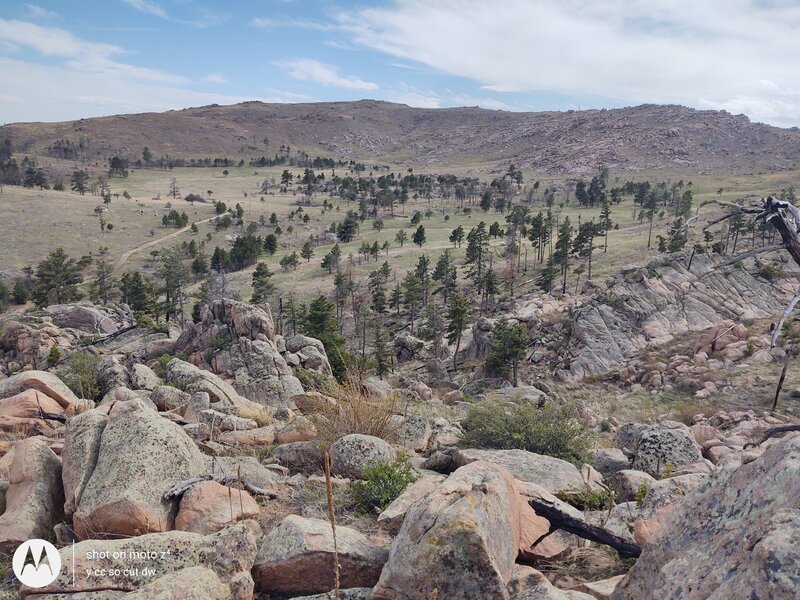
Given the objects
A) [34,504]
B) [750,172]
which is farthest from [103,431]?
[750,172]

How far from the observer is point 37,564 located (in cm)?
438

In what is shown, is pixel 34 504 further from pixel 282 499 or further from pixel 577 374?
pixel 577 374

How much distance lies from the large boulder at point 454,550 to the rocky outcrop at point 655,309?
3446 cm

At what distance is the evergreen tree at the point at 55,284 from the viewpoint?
201ft

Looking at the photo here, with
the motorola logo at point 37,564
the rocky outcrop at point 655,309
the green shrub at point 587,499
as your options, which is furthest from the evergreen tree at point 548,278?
the motorola logo at point 37,564

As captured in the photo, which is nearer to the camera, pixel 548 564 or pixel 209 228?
pixel 548 564

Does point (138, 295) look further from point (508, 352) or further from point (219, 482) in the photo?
point (219, 482)

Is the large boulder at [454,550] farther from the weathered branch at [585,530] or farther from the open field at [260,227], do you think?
the open field at [260,227]

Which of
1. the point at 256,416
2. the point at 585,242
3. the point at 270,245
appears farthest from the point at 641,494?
the point at 270,245

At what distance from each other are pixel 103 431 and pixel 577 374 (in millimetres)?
34881

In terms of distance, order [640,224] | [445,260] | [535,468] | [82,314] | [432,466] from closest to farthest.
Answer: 1. [535,468]
2. [432,466]
3. [82,314]
4. [445,260]
5. [640,224]

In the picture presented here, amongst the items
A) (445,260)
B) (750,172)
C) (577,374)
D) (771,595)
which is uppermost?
(750,172)

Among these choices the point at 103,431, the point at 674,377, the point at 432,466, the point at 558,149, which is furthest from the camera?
the point at 558,149

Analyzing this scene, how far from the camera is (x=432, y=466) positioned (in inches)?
334
